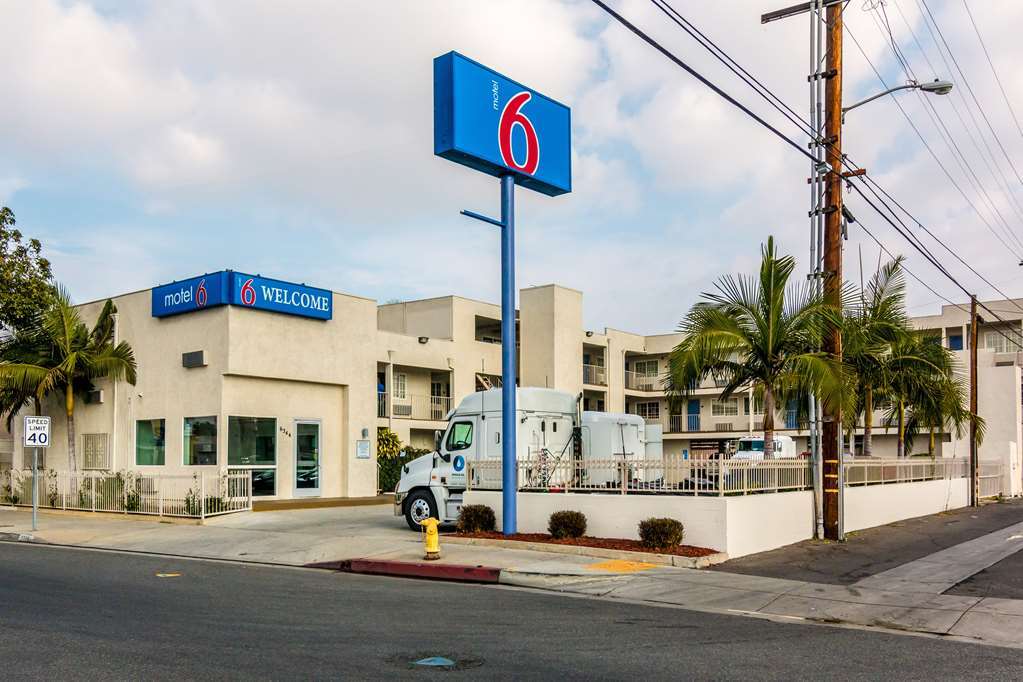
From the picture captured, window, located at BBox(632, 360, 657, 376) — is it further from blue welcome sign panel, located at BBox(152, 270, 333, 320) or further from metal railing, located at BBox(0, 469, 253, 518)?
metal railing, located at BBox(0, 469, 253, 518)

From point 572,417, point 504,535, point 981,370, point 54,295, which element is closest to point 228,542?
point 504,535

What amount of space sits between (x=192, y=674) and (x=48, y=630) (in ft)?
9.33

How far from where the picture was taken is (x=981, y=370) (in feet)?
133

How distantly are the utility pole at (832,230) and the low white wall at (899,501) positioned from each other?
228 cm

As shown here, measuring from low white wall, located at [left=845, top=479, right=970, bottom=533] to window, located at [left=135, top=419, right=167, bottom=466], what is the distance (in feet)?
61.5

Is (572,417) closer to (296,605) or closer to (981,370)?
(296,605)

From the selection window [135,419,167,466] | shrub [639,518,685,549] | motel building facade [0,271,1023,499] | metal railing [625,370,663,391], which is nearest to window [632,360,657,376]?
metal railing [625,370,663,391]

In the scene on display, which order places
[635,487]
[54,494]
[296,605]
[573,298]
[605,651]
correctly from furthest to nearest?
[573,298]
[54,494]
[635,487]
[296,605]
[605,651]

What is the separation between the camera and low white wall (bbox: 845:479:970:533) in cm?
2152

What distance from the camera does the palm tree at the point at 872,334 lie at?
20047mm

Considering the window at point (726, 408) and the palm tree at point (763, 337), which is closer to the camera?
the palm tree at point (763, 337)

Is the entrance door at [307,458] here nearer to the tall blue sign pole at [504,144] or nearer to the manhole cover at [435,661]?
the tall blue sign pole at [504,144]

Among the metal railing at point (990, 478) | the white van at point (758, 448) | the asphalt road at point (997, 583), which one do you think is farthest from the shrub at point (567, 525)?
the white van at point (758, 448)

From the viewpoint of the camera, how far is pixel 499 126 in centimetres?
1842
